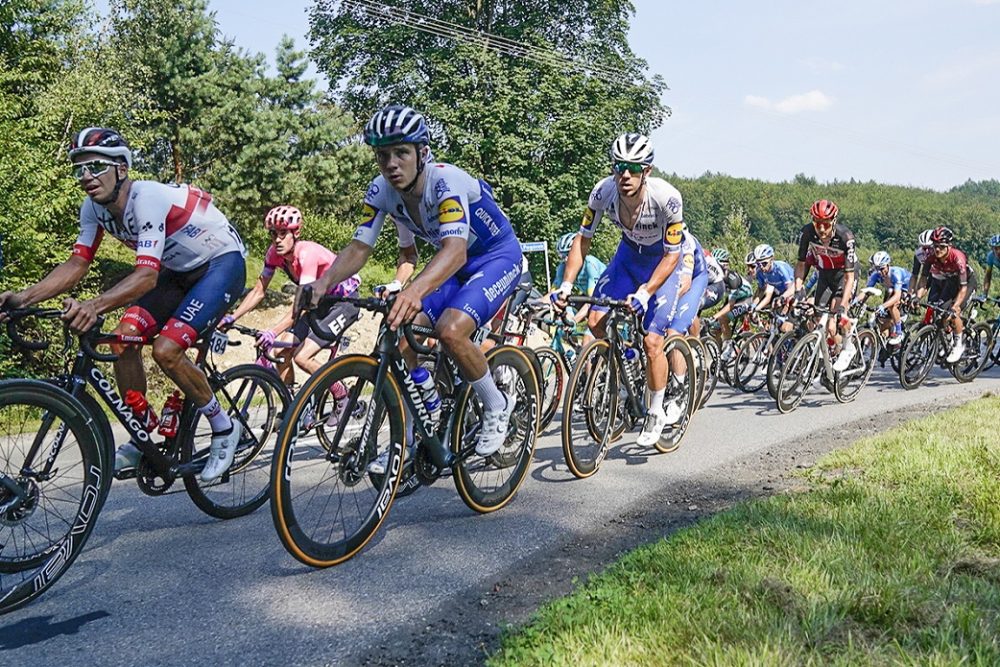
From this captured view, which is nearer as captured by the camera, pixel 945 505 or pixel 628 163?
pixel 945 505

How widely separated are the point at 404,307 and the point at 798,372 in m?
6.79

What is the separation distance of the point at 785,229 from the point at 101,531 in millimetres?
142245

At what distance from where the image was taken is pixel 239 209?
2786 centimetres

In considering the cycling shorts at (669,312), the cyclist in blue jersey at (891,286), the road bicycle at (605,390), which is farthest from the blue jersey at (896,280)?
the road bicycle at (605,390)

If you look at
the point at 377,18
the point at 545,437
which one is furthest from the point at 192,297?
the point at 377,18

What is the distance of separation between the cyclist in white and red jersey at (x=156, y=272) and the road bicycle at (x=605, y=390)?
7.53ft

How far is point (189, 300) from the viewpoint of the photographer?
15.6 feet

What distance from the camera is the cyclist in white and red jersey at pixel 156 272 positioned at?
4.30 metres

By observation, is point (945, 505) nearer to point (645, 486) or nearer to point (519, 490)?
point (645, 486)

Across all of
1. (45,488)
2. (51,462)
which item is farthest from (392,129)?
(45,488)

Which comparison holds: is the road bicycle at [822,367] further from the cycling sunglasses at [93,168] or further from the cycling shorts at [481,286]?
the cycling sunglasses at [93,168]

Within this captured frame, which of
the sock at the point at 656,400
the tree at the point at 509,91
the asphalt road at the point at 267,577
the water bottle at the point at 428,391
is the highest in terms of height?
the tree at the point at 509,91

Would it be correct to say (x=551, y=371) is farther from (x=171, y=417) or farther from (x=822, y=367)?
(x=171, y=417)

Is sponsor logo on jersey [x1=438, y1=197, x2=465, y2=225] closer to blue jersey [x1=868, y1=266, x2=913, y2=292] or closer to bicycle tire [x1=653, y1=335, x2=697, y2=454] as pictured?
bicycle tire [x1=653, y1=335, x2=697, y2=454]
